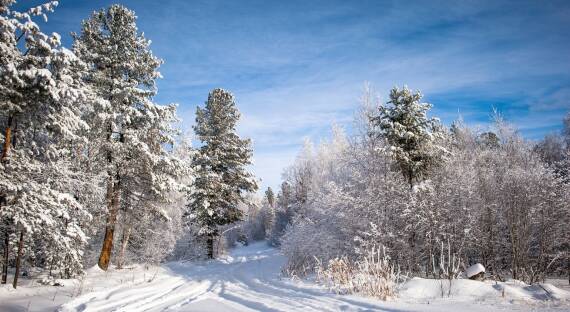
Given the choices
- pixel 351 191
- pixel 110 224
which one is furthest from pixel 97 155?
pixel 351 191

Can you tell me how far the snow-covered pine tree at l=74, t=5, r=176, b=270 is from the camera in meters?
17.2

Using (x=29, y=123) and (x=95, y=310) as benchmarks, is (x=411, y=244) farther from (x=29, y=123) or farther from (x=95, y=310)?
(x=29, y=123)

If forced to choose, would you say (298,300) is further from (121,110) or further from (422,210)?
(121,110)

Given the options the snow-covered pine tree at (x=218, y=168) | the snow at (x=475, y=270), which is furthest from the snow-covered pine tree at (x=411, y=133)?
the snow-covered pine tree at (x=218, y=168)

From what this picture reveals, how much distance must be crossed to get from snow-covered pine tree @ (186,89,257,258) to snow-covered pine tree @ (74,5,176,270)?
8491 mm

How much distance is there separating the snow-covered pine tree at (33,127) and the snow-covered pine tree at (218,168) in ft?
47.3

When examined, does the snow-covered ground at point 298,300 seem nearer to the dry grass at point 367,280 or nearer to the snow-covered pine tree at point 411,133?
the dry grass at point 367,280

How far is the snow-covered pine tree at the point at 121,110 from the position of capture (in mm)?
17188

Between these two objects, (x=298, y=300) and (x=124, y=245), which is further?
(x=124, y=245)

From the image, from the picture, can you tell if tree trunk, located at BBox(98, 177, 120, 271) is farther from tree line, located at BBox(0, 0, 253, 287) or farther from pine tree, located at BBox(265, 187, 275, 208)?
pine tree, located at BBox(265, 187, 275, 208)

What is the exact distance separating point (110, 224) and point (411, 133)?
630 inches

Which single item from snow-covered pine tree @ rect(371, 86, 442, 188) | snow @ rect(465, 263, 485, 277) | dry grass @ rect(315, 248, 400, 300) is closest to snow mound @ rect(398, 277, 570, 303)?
dry grass @ rect(315, 248, 400, 300)

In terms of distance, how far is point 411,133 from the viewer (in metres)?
18.6

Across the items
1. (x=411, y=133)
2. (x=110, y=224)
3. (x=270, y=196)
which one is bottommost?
(x=110, y=224)
